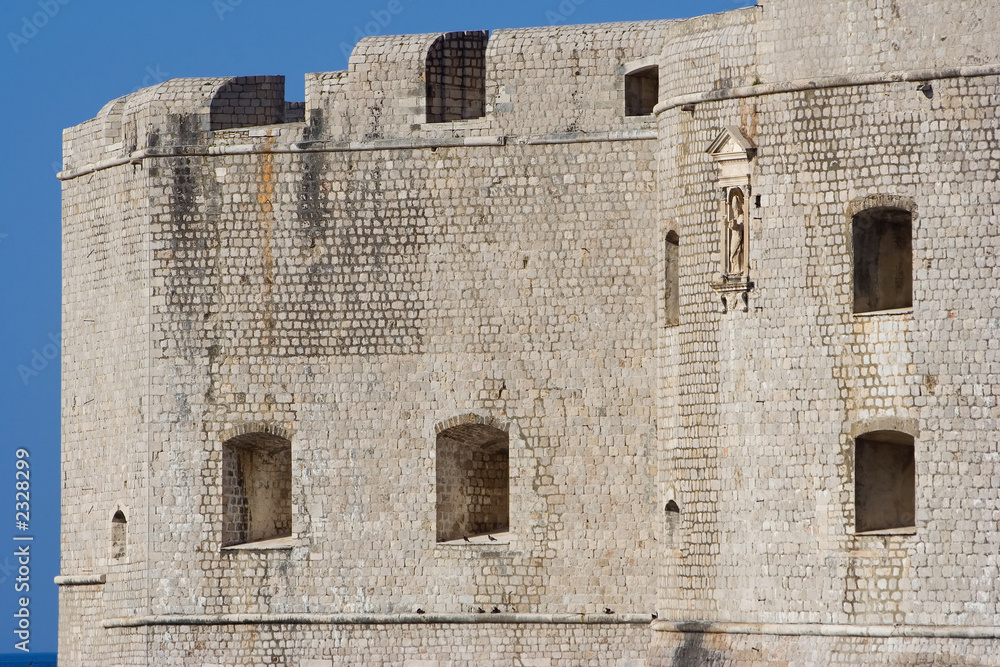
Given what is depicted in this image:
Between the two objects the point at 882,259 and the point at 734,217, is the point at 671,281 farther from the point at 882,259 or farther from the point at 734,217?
the point at 882,259

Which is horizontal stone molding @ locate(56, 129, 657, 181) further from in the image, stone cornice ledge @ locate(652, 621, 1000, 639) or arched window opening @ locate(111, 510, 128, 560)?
stone cornice ledge @ locate(652, 621, 1000, 639)

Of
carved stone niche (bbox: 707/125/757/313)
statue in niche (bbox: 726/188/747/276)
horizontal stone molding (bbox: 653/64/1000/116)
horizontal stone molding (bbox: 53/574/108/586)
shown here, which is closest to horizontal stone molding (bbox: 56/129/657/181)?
horizontal stone molding (bbox: 653/64/1000/116)

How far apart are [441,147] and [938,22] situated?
23.8 ft

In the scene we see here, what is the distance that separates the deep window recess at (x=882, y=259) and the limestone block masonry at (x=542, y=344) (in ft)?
0.16

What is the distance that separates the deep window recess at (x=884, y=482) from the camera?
26188 millimetres

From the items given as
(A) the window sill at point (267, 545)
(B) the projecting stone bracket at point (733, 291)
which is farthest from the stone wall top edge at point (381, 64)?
(A) the window sill at point (267, 545)

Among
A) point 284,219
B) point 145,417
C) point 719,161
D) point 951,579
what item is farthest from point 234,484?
point 951,579

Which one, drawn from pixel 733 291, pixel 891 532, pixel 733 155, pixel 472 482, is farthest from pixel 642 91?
pixel 891 532

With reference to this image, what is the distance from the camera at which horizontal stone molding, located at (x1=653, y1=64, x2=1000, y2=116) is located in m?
25.7

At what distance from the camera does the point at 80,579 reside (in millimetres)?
31906

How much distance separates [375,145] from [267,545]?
18.3ft

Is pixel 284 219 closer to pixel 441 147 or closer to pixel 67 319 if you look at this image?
pixel 441 147

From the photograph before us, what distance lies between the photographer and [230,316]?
30.2 metres

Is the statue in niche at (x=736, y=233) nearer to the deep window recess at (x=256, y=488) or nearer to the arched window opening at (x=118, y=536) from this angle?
the deep window recess at (x=256, y=488)
